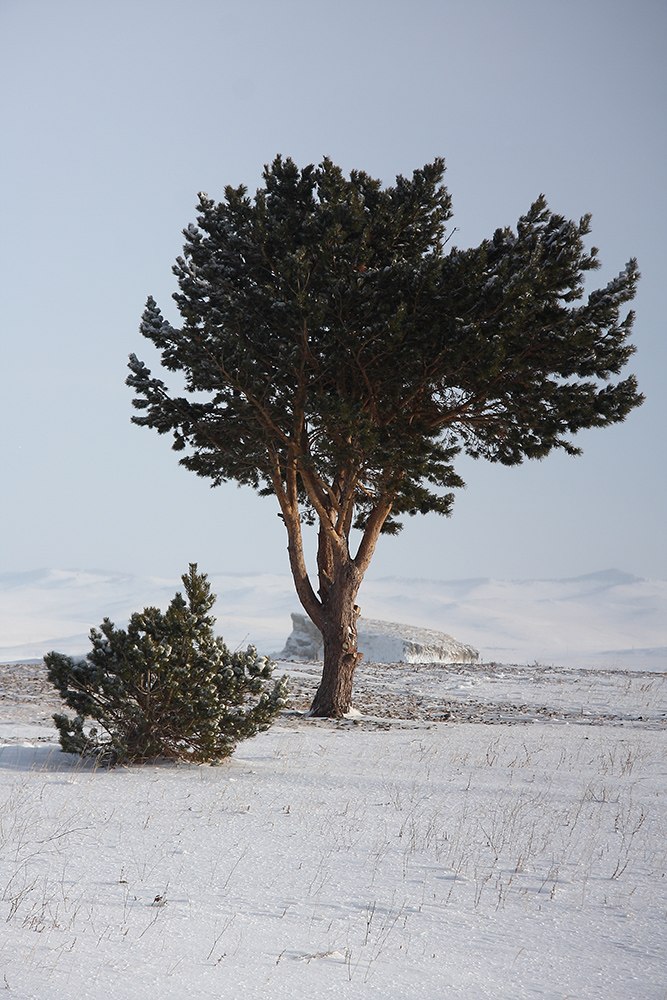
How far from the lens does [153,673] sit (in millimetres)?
7773

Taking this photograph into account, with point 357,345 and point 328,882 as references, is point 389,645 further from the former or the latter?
point 328,882

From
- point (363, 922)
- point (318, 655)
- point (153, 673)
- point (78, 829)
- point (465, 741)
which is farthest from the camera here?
point (318, 655)

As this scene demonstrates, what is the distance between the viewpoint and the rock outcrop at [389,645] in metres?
23.3

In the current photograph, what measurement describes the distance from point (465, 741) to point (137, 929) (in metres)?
7.33

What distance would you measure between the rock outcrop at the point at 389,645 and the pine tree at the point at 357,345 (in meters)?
9.38

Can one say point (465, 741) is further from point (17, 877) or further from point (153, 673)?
point (17, 877)

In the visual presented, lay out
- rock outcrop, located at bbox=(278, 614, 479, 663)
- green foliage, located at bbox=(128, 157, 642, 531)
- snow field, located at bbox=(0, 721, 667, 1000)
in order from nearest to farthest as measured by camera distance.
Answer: snow field, located at bbox=(0, 721, 667, 1000), green foliage, located at bbox=(128, 157, 642, 531), rock outcrop, located at bbox=(278, 614, 479, 663)

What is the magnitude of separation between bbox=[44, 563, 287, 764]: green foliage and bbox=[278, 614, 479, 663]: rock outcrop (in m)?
14.7

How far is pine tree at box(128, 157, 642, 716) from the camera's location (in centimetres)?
1227

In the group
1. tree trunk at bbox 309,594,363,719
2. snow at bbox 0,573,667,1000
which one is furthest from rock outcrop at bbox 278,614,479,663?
snow at bbox 0,573,667,1000

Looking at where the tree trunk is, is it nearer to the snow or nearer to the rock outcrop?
the snow

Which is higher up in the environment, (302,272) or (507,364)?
(302,272)

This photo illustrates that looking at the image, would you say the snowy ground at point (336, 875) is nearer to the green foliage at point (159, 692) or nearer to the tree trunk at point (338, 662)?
the green foliage at point (159, 692)

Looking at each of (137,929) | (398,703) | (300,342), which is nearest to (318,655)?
(398,703)
